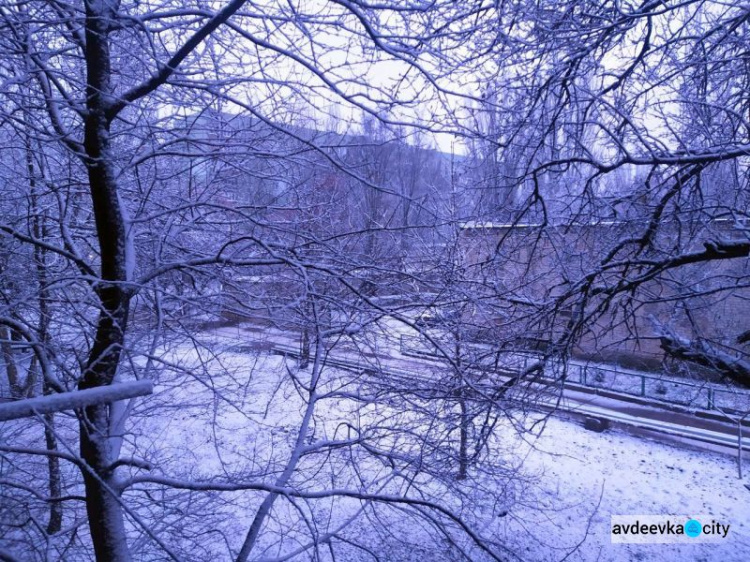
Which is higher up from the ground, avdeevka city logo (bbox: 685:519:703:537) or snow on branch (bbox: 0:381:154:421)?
snow on branch (bbox: 0:381:154:421)

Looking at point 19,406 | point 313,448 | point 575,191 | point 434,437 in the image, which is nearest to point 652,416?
point 575,191

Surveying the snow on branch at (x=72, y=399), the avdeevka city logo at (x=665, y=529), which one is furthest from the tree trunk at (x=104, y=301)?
the avdeevka city logo at (x=665, y=529)

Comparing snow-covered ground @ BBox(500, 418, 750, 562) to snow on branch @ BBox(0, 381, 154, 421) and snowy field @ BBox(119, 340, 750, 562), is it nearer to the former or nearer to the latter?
snowy field @ BBox(119, 340, 750, 562)

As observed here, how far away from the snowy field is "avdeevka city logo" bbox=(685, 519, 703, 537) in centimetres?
28

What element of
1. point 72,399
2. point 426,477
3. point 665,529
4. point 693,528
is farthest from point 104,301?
point 693,528

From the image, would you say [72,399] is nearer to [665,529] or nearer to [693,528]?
[665,529]

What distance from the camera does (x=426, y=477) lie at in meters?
6.66

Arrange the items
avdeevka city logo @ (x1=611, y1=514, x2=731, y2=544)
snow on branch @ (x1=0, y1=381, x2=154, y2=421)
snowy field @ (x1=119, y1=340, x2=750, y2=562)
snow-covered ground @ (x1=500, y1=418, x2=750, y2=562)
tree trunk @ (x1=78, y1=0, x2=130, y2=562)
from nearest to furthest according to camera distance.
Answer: snow on branch @ (x1=0, y1=381, x2=154, y2=421) < tree trunk @ (x1=78, y1=0, x2=130, y2=562) < snowy field @ (x1=119, y1=340, x2=750, y2=562) < snow-covered ground @ (x1=500, y1=418, x2=750, y2=562) < avdeevka city logo @ (x1=611, y1=514, x2=731, y2=544)

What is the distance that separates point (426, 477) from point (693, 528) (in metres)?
4.46

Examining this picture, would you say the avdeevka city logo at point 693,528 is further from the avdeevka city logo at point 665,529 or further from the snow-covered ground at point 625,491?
the snow-covered ground at point 625,491

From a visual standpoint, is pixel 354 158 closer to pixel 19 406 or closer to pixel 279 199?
pixel 279 199

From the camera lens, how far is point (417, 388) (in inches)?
197

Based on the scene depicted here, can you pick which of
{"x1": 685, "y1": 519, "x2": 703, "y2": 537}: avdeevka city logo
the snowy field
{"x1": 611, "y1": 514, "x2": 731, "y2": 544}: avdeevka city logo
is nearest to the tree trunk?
the snowy field

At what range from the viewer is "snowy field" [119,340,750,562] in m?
5.50
